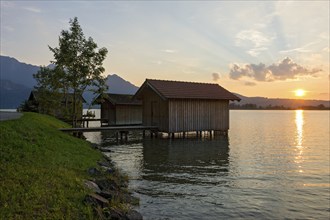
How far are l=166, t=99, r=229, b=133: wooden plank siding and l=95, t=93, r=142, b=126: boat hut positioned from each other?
16.5m

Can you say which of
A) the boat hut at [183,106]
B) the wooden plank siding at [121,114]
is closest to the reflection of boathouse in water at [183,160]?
the boat hut at [183,106]

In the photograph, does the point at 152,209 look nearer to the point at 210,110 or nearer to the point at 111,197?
the point at 111,197

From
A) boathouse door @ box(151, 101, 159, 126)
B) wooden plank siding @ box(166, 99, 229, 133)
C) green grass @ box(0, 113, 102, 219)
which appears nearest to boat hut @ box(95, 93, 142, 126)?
boathouse door @ box(151, 101, 159, 126)

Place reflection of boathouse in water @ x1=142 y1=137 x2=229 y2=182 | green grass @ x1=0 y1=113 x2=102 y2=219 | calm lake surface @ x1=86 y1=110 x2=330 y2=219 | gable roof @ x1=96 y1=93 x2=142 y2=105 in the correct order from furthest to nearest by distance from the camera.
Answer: gable roof @ x1=96 y1=93 x2=142 y2=105 → reflection of boathouse in water @ x1=142 y1=137 x2=229 y2=182 → calm lake surface @ x1=86 y1=110 x2=330 y2=219 → green grass @ x1=0 y1=113 x2=102 y2=219

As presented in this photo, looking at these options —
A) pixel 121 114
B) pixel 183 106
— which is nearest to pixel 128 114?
pixel 121 114

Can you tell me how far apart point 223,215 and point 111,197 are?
13.3 feet

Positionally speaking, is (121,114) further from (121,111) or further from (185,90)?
(185,90)

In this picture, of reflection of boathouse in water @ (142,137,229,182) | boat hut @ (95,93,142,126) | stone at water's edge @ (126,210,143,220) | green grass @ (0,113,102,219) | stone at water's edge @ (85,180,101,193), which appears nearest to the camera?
green grass @ (0,113,102,219)

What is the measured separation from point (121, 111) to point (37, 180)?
4060cm

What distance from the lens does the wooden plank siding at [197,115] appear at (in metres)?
33.9

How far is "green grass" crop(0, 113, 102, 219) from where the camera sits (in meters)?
7.93

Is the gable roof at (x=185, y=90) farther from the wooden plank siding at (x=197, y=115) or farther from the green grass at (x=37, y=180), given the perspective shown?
the green grass at (x=37, y=180)

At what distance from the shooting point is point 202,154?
2488 cm

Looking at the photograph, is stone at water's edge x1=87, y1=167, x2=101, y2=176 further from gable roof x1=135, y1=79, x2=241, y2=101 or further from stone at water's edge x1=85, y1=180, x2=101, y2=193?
gable roof x1=135, y1=79, x2=241, y2=101
